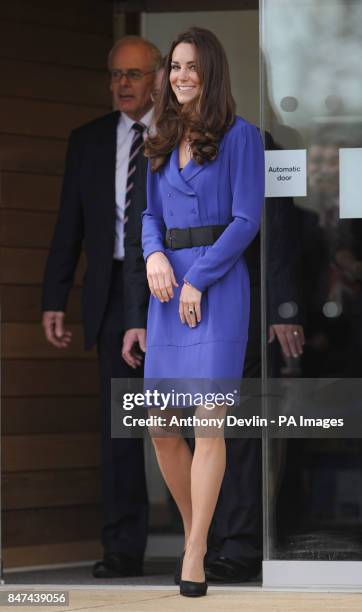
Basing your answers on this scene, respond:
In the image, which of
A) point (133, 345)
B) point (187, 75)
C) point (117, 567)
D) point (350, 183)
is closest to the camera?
point (187, 75)

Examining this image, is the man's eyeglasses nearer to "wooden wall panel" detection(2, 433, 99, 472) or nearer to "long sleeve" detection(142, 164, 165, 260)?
"long sleeve" detection(142, 164, 165, 260)

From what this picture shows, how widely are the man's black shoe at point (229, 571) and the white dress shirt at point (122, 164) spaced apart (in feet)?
3.69

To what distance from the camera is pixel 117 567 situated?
5055mm

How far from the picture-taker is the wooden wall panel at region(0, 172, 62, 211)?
570 centimetres

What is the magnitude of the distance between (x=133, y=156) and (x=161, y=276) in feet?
3.63

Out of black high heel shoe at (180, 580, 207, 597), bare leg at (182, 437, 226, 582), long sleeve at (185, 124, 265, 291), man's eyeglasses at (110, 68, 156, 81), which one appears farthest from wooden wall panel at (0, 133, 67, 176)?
black high heel shoe at (180, 580, 207, 597)

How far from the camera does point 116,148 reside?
5246mm

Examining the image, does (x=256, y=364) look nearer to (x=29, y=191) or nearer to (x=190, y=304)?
(x=190, y=304)

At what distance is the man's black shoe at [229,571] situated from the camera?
465 cm

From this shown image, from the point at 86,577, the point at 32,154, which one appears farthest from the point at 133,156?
the point at 86,577

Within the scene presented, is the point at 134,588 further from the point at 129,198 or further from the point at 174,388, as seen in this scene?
the point at 129,198

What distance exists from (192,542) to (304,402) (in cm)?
66

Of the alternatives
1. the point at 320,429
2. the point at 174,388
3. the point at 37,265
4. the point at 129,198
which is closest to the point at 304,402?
the point at 320,429

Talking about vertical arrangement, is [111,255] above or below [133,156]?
below
